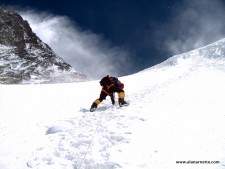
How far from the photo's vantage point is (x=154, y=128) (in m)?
8.31

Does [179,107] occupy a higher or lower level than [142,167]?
higher

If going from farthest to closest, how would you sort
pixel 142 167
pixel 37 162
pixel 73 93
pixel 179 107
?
pixel 73 93
pixel 179 107
pixel 37 162
pixel 142 167

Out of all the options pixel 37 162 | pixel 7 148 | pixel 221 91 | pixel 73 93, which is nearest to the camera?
pixel 37 162

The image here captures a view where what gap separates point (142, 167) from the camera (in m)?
6.29

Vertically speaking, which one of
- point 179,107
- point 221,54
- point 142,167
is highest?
point 221,54

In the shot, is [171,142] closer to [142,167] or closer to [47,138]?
[142,167]

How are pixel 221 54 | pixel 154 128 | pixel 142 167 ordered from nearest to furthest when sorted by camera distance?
1. pixel 142 167
2. pixel 154 128
3. pixel 221 54

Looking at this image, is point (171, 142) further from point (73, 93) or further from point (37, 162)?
point (73, 93)

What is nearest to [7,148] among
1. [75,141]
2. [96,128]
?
[75,141]

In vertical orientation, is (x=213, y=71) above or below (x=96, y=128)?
above

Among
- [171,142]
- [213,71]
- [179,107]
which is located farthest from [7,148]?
[213,71]

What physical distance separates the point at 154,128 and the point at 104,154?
1.89 meters

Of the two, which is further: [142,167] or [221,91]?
[221,91]

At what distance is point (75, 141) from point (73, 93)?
9346 mm
